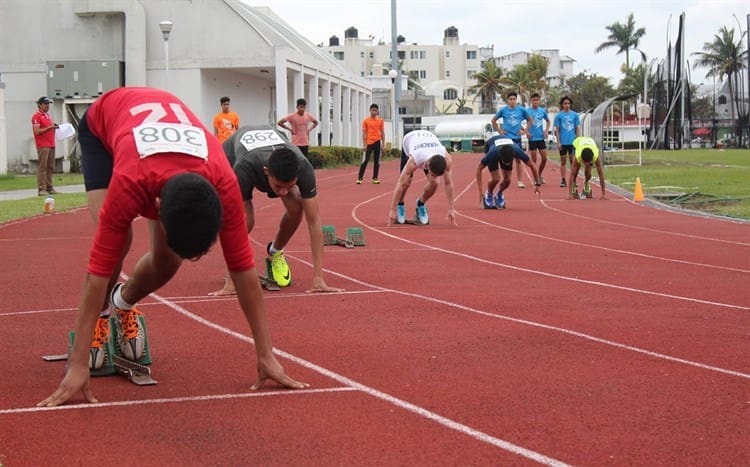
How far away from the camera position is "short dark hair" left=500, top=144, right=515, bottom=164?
1566cm

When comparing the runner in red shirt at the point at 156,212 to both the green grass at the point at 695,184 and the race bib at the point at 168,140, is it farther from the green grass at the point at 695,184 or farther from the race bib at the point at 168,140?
the green grass at the point at 695,184

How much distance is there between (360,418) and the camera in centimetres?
459

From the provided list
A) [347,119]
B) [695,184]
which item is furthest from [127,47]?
[695,184]

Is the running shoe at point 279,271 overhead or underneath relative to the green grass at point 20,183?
underneath

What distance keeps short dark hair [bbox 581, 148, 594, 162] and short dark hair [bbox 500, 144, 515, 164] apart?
2.72 metres

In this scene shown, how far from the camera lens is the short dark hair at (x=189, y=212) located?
404 cm

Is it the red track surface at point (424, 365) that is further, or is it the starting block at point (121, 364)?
the starting block at point (121, 364)

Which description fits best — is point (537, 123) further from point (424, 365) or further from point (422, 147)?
point (424, 365)

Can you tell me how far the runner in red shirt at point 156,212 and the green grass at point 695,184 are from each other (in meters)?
11.6

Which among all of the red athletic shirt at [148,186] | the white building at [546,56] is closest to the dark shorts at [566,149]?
the red athletic shirt at [148,186]

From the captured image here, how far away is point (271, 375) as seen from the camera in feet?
16.3

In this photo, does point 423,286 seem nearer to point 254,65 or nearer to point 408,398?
point 408,398

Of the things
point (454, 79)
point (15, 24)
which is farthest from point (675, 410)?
point (454, 79)

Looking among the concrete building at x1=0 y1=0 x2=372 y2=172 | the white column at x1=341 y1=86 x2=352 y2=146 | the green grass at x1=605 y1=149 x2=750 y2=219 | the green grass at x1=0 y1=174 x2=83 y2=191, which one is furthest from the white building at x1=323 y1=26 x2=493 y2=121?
the green grass at x1=0 y1=174 x2=83 y2=191
